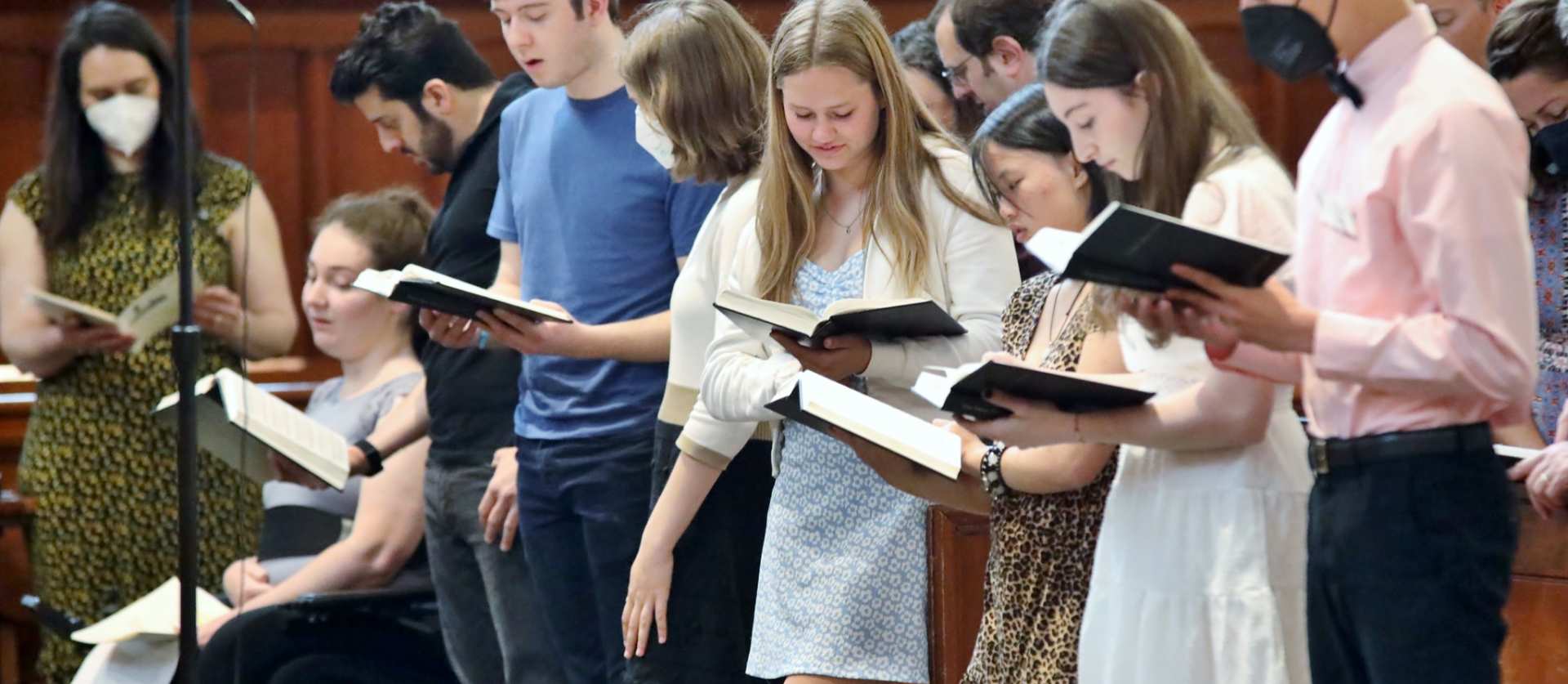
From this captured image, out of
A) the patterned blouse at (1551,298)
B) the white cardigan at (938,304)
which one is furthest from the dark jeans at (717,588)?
the patterned blouse at (1551,298)

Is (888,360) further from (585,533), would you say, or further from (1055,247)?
(585,533)

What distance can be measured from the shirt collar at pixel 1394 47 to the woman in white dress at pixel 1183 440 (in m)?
0.16

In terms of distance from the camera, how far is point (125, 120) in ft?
10.2

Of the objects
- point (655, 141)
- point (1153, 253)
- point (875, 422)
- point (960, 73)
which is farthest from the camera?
point (960, 73)

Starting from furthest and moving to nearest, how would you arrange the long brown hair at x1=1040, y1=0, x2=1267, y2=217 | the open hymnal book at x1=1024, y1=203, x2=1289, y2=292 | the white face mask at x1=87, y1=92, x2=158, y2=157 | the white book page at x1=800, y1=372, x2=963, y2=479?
1. the white face mask at x1=87, y1=92, x2=158, y2=157
2. the white book page at x1=800, y1=372, x2=963, y2=479
3. the long brown hair at x1=1040, y1=0, x2=1267, y2=217
4. the open hymnal book at x1=1024, y1=203, x2=1289, y2=292

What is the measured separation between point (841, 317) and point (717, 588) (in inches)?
22.3

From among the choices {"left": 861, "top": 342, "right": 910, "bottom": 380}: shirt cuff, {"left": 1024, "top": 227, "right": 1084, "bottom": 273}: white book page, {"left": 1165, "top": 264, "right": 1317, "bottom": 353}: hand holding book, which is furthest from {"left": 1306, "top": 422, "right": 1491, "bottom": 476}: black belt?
{"left": 861, "top": 342, "right": 910, "bottom": 380}: shirt cuff

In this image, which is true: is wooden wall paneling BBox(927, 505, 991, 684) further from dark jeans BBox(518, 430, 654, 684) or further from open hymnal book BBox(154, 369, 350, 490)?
open hymnal book BBox(154, 369, 350, 490)

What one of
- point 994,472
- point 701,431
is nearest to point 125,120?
point 701,431

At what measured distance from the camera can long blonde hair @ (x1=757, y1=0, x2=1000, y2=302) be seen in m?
2.38

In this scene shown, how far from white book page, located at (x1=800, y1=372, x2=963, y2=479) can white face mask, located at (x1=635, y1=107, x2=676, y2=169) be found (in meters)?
0.80

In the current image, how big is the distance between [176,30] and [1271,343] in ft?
5.48

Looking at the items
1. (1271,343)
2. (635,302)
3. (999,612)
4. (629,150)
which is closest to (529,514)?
(635,302)

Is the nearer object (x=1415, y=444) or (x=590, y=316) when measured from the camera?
(x=1415, y=444)
